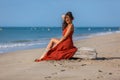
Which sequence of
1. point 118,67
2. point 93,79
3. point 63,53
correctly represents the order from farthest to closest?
1. point 63,53
2. point 118,67
3. point 93,79

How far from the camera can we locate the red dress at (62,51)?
11.0 m

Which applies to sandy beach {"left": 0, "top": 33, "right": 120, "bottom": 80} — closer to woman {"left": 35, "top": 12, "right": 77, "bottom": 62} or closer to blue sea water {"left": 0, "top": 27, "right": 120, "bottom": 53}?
woman {"left": 35, "top": 12, "right": 77, "bottom": 62}

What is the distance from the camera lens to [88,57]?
37.2 ft

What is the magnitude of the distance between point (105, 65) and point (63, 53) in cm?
159

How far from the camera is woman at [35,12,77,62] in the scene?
1107cm

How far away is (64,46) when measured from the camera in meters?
11.3

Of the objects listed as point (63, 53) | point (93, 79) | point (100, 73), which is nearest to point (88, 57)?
point (63, 53)

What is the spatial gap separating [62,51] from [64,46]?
19cm
